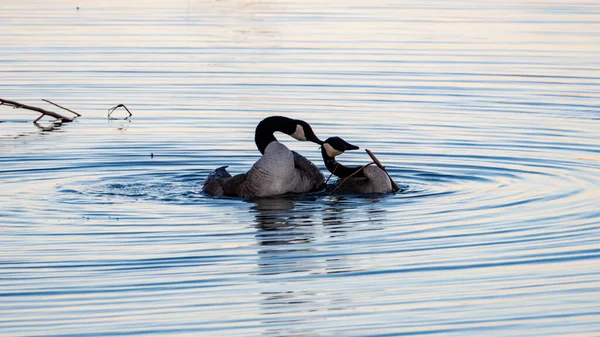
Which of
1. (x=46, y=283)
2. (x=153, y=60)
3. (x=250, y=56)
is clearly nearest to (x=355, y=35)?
(x=250, y=56)

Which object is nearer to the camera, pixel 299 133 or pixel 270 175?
pixel 270 175

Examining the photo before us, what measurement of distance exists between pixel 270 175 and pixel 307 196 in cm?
55

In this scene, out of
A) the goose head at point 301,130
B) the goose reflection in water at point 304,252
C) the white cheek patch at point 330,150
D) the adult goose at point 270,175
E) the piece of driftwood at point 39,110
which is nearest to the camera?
the goose reflection in water at point 304,252

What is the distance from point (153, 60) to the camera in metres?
27.8

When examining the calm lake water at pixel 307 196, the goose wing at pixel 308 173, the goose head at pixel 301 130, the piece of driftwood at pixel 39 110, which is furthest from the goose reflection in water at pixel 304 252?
the piece of driftwood at pixel 39 110

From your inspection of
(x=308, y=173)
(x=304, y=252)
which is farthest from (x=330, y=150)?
(x=304, y=252)

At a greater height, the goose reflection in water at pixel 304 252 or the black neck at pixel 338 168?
the black neck at pixel 338 168

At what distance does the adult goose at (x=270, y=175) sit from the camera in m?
14.5

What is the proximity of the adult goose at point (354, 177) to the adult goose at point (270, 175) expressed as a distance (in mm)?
289

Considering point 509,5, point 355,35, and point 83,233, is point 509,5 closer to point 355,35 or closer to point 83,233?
point 355,35

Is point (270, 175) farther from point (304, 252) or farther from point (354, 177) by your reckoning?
point (304, 252)

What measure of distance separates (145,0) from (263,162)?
100 ft

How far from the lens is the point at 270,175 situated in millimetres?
14484

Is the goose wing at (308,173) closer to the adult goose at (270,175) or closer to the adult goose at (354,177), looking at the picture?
the adult goose at (270,175)
